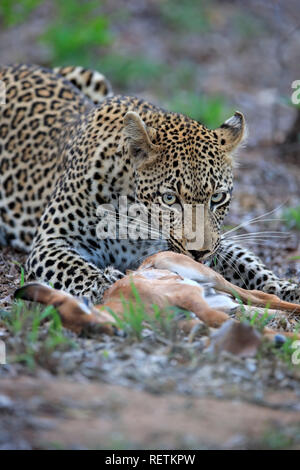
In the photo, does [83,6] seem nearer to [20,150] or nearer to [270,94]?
[270,94]

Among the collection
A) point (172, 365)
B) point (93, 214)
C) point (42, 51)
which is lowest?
point (172, 365)

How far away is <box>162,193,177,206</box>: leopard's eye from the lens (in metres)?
6.52

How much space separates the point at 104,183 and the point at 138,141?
0.64 meters

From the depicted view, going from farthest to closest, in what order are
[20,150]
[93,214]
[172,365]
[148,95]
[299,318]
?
1. [148,95]
2. [20,150]
3. [93,214]
4. [299,318]
5. [172,365]

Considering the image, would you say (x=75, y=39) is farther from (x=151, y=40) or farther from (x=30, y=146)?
(x=30, y=146)

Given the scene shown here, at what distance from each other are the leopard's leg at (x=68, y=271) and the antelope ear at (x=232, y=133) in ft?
5.33

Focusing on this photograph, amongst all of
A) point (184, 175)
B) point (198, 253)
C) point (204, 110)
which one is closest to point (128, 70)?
point (204, 110)

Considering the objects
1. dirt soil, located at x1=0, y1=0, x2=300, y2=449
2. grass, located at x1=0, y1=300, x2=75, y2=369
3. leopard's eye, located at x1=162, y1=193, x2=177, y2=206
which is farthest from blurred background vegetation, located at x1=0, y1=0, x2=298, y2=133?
dirt soil, located at x1=0, y1=0, x2=300, y2=449

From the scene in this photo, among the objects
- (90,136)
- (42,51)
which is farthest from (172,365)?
(42,51)

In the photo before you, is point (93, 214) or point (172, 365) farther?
point (93, 214)

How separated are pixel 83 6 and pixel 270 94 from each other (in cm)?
504

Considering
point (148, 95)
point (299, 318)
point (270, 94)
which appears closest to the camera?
point (299, 318)

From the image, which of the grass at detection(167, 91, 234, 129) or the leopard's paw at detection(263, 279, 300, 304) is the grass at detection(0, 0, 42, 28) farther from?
the leopard's paw at detection(263, 279, 300, 304)
